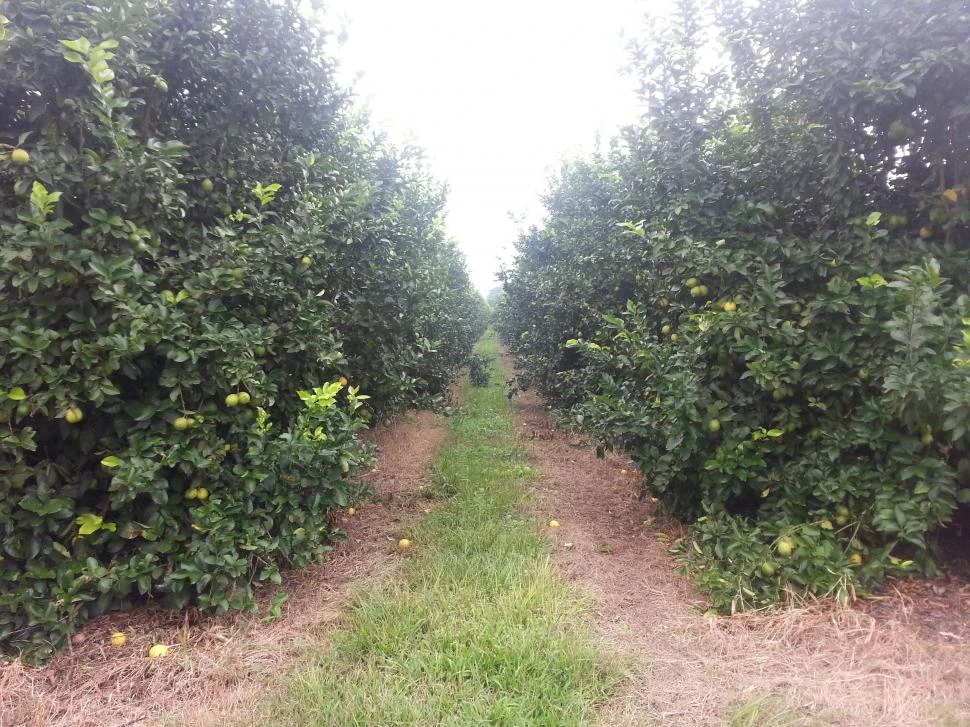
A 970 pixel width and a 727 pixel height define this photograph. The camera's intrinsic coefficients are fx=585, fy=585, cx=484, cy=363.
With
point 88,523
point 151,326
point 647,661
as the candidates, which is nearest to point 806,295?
point 647,661

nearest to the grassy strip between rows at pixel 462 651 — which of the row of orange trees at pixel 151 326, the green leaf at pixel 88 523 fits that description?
the row of orange trees at pixel 151 326

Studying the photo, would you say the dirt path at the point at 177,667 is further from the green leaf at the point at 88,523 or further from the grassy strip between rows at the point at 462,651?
the green leaf at the point at 88,523

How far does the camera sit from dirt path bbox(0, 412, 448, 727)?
7.26 ft

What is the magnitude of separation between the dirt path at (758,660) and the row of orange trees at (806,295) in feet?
0.74

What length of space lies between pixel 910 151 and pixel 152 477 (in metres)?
4.14

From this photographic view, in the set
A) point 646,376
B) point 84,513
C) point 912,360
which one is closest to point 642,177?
point 646,376

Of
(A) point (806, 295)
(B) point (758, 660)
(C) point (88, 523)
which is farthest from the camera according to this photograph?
(A) point (806, 295)

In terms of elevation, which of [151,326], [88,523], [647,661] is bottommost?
[647,661]

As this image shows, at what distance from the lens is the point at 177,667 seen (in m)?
2.46

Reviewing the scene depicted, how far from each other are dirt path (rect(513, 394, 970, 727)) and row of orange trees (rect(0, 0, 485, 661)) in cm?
162

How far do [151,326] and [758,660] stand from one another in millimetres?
2892

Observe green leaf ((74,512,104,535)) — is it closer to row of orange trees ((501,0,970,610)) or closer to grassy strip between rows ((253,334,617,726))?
grassy strip between rows ((253,334,617,726))

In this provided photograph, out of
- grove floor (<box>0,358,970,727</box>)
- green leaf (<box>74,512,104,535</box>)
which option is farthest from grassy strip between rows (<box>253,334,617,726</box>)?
green leaf (<box>74,512,104,535</box>)

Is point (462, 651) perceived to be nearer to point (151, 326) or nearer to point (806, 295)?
point (151, 326)
